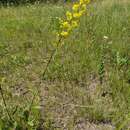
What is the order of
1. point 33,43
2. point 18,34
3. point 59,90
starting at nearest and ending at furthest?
point 59,90
point 33,43
point 18,34

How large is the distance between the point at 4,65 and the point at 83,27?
70.1 inches

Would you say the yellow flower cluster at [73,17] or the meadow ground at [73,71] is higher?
the yellow flower cluster at [73,17]

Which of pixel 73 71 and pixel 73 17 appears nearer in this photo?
pixel 73 17

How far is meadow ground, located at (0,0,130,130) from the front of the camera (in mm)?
3613

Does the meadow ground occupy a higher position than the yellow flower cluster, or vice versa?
the yellow flower cluster

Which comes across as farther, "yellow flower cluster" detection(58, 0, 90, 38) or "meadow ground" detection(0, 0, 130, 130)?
"meadow ground" detection(0, 0, 130, 130)

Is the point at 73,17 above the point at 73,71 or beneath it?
above

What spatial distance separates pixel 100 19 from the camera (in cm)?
626

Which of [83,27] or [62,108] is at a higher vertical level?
[83,27]

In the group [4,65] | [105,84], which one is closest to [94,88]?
[105,84]

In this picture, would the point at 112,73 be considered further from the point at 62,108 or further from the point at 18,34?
the point at 18,34

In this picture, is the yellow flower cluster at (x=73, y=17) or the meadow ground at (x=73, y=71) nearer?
the yellow flower cluster at (x=73, y=17)

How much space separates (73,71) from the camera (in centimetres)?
434

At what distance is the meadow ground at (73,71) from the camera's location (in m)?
3.61
